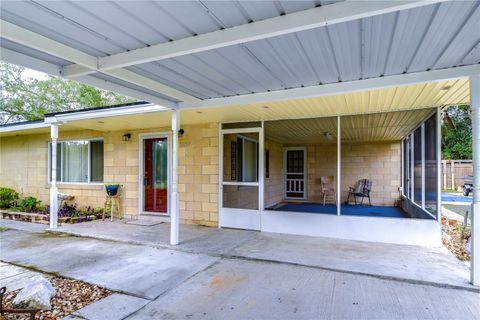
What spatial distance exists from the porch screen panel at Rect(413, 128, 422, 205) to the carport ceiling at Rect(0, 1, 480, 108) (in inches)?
133

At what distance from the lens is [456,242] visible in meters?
5.11

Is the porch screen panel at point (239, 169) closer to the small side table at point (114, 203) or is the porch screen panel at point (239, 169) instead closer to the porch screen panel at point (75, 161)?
the small side table at point (114, 203)

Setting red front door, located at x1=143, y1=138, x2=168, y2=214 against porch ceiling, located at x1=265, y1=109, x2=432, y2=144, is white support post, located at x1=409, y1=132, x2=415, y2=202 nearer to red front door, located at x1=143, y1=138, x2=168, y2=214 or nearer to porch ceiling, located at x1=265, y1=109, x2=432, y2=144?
porch ceiling, located at x1=265, y1=109, x2=432, y2=144

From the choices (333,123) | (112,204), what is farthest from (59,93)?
(333,123)

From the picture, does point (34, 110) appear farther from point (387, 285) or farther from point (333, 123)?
point (387, 285)

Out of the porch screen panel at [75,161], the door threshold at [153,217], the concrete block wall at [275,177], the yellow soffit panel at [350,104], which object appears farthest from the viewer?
the concrete block wall at [275,177]

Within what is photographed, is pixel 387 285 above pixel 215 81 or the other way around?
the other way around

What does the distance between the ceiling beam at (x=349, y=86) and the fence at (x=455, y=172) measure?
13.8 metres

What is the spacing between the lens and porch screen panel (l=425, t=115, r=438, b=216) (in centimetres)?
483

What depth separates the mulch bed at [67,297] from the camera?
2.66 metres

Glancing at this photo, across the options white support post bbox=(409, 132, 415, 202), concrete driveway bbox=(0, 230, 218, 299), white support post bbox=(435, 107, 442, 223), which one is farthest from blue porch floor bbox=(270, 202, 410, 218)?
concrete driveway bbox=(0, 230, 218, 299)

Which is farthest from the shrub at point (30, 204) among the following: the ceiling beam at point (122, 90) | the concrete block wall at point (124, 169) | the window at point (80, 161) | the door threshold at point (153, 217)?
the ceiling beam at point (122, 90)

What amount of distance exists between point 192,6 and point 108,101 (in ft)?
63.6

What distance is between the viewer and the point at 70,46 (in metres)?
2.65
